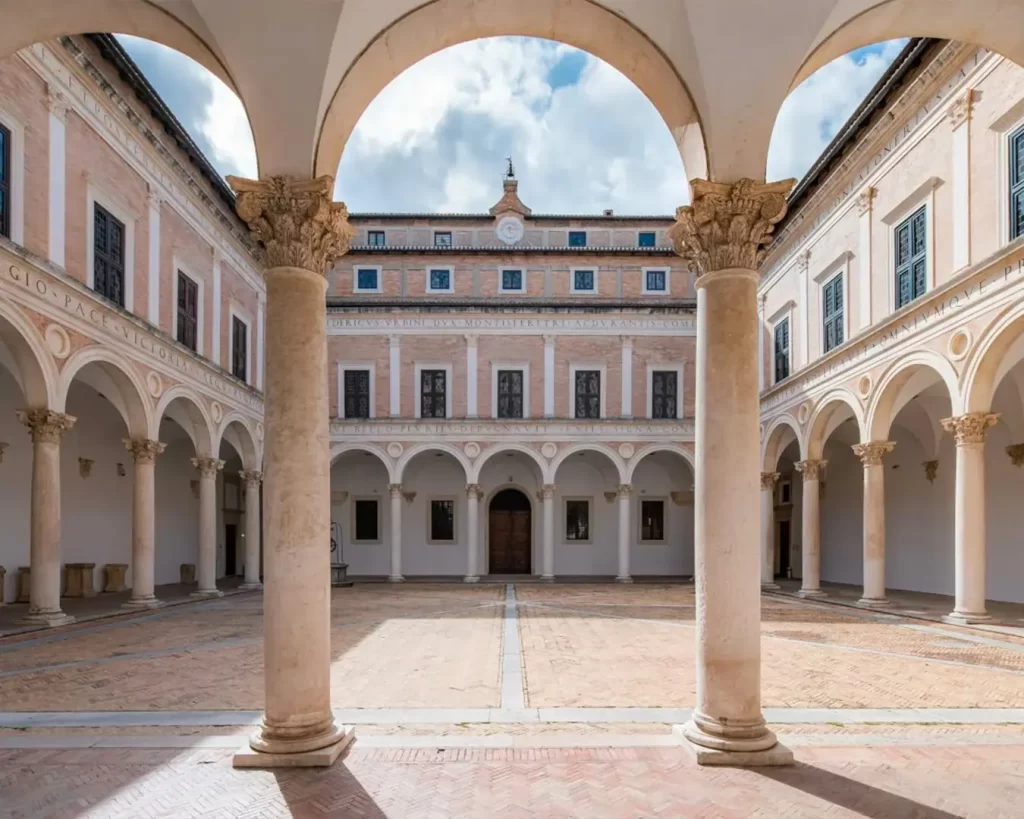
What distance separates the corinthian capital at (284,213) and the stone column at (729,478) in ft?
10.1

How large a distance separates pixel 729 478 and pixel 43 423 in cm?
1308

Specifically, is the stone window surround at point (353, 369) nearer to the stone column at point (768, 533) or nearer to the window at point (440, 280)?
the window at point (440, 280)

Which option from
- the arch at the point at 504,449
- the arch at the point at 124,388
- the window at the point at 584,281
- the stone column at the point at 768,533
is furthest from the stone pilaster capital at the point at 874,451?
the arch at the point at 124,388

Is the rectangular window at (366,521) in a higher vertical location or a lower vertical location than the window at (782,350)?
lower

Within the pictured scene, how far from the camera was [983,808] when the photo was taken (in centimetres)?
500

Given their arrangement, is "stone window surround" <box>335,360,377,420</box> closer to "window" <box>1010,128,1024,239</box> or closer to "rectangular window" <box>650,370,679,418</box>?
"rectangular window" <box>650,370,679,418</box>

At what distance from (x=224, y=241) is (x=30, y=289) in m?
9.89

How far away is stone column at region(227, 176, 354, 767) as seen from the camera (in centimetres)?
560

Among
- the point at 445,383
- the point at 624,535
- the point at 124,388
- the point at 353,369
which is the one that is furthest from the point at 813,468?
the point at 124,388

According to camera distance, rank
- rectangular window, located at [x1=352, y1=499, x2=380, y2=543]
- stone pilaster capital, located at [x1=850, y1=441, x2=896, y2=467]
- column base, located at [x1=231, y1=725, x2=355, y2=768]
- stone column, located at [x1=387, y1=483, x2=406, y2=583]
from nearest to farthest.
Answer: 1. column base, located at [x1=231, y1=725, x2=355, y2=768]
2. stone pilaster capital, located at [x1=850, y1=441, x2=896, y2=467]
3. stone column, located at [x1=387, y1=483, x2=406, y2=583]
4. rectangular window, located at [x1=352, y1=499, x2=380, y2=543]

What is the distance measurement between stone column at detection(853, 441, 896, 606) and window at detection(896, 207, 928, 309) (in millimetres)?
3525

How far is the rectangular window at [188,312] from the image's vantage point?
19406 mm

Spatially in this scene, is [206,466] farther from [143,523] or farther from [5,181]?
[5,181]

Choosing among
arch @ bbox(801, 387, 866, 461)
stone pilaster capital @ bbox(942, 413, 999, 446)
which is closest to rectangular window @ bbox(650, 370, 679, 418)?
arch @ bbox(801, 387, 866, 461)
